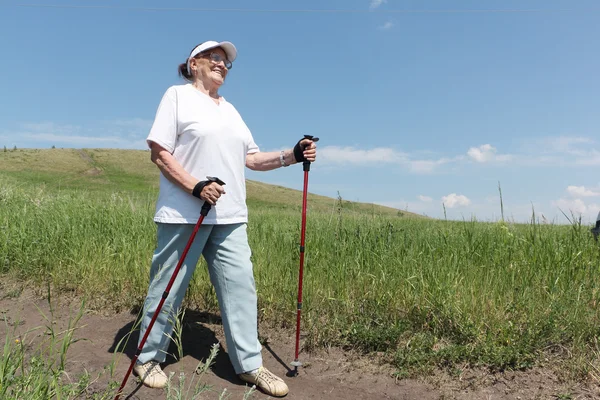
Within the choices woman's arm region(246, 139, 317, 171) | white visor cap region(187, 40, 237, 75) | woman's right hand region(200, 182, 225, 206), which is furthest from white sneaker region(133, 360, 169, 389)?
white visor cap region(187, 40, 237, 75)

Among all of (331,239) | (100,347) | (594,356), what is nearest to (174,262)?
(100,347)

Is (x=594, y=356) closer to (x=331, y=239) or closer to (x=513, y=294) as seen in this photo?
(x=513, y=294)

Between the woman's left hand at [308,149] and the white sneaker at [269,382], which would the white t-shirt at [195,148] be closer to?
the woman's left hand at [308,149]

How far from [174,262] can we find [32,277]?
3.51m

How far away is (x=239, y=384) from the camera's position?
3.74 metres

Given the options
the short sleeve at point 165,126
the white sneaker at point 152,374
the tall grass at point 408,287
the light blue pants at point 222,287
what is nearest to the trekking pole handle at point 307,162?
the light blue pants at point 222,287

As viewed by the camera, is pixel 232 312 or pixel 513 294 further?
pixel 513 294

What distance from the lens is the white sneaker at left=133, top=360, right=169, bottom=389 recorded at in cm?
358

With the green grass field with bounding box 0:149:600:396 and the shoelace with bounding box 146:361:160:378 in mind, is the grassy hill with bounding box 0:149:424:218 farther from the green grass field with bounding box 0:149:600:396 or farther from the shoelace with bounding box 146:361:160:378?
the shoelace with bounding box 146:361:160:378

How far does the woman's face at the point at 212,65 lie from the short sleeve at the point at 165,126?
0.37 meters

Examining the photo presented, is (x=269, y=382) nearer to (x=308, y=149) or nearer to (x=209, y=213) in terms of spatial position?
(x=209, y=213)

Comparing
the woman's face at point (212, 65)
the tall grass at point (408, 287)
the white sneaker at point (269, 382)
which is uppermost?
the woman's face at point (212, 65)

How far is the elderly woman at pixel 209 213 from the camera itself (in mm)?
3498

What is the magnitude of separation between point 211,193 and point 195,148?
0.49 meters
